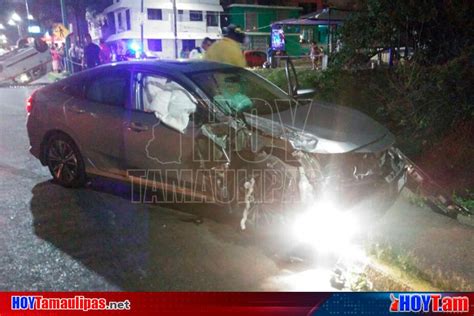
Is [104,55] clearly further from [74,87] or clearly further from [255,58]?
[74,87]

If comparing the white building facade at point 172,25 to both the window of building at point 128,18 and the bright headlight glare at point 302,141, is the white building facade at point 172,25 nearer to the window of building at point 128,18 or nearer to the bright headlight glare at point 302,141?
the window of building at point 128,18

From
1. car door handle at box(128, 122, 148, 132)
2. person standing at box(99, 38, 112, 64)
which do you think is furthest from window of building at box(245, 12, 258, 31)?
car door handle at box(128, 122, 148, 132)

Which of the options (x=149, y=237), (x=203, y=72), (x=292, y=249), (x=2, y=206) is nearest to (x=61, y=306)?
(x=149, y=237)

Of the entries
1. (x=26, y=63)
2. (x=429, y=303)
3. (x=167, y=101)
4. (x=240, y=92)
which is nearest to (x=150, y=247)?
(x=167, y=101)

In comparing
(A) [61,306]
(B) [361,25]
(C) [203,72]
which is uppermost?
(B) [361,25]

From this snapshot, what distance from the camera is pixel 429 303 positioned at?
2998 mm

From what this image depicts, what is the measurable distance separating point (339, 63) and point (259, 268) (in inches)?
148

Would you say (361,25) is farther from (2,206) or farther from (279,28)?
(279,28)

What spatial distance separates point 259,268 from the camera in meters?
3.51

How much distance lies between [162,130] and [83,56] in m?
9.37

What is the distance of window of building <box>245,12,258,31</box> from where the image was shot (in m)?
22.4

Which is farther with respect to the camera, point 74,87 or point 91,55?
point 91,55

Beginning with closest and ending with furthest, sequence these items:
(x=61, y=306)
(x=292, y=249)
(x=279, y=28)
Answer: (x=61, y=306) → (x=292, y=249) → (x=279, y=28)

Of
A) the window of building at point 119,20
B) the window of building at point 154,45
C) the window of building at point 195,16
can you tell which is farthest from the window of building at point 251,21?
the window of building at point 119,20
